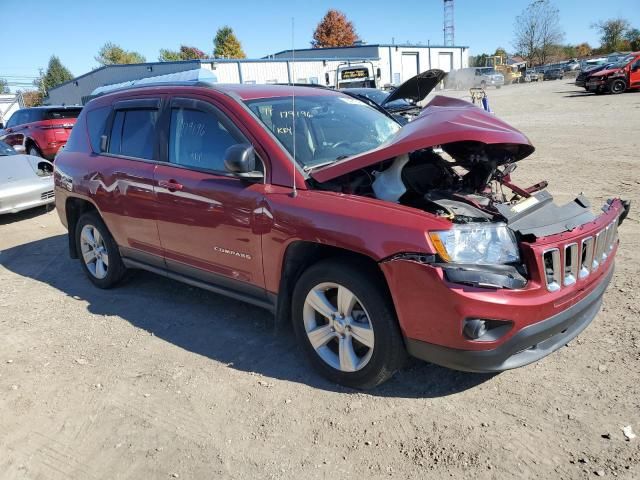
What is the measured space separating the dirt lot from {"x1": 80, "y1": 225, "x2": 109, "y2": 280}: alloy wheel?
1.81ft

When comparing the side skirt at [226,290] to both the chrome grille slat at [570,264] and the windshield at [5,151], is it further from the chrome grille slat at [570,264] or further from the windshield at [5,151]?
the windshield at [5,151]

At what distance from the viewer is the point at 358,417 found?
287cm

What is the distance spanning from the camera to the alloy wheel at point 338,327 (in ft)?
9.64

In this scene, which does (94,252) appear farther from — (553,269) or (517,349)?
(553,269)

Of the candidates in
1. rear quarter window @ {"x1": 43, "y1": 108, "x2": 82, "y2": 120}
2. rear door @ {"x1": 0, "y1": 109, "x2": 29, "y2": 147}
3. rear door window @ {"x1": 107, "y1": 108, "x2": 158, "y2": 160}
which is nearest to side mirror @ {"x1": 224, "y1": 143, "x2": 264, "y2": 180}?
rear door window @ {"x1": 107, "y1": 108, "x2": 158, "y2": 160}

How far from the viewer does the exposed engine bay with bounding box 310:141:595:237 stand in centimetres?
290

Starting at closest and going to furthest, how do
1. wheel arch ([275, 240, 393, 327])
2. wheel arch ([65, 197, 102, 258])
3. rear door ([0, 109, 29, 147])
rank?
wheel arch ([275, 240, 393, 327]) < wheel arch ([65, 197, 102, 258]) < rear door ([0, 109, 29, 147])

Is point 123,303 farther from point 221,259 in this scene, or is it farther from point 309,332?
point 309,332

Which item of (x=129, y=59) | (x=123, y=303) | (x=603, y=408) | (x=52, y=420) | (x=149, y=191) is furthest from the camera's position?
(x=129, y=59)

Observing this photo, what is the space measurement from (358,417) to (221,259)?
1.51 m

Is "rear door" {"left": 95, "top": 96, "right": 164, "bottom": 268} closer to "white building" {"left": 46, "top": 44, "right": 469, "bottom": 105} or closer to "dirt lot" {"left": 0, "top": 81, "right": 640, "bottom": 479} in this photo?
"dirt lot" {"left": 0, "top": 81, "right": 640, "bottom": 479}

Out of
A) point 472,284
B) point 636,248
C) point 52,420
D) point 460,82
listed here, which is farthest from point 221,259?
point 460,82

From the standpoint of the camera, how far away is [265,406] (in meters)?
3.03

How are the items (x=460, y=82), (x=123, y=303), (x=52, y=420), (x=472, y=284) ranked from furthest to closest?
(x=460, y=82) → (x=123, y=303) → (x=52, y=420) → (x=472, y=284)
